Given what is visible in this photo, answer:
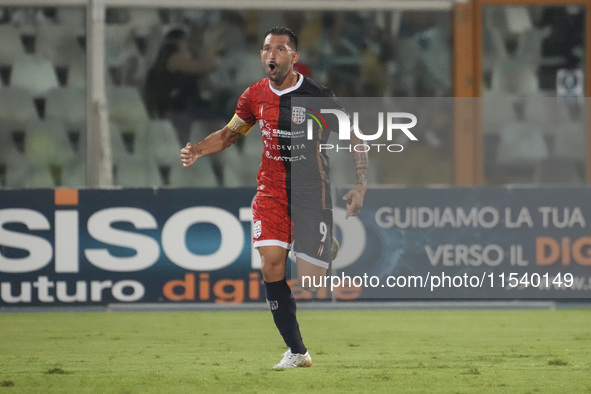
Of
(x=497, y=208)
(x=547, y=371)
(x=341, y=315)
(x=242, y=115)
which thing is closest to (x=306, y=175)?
(x=242, y=115)

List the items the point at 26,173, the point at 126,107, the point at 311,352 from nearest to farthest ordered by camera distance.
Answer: the point at 311,352
the point at 26,173
the point at 126,107

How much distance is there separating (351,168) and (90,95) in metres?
3.48

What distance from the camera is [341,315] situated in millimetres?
11508

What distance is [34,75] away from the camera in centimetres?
1472

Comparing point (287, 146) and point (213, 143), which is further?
point (213, 143)

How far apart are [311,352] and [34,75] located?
24.8 ft

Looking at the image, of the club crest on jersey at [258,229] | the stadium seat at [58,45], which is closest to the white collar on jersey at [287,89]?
A: the club crest on jersey at [258,229]

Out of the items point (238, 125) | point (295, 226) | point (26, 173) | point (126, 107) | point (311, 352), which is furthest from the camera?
point (126, 107)

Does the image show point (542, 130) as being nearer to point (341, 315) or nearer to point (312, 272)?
point (341, 315)

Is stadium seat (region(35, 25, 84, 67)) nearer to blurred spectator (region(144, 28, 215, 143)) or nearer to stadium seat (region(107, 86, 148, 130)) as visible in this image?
stadium seat (region(107, 86, 148, 130))

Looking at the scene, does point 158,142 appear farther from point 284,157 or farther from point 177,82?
point 284,157

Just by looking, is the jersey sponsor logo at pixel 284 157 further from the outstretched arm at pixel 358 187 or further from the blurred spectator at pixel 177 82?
the blurred spectator at pixel 177 82

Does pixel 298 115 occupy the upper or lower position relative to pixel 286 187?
upper

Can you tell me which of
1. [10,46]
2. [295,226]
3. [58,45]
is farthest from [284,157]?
[10,46]
